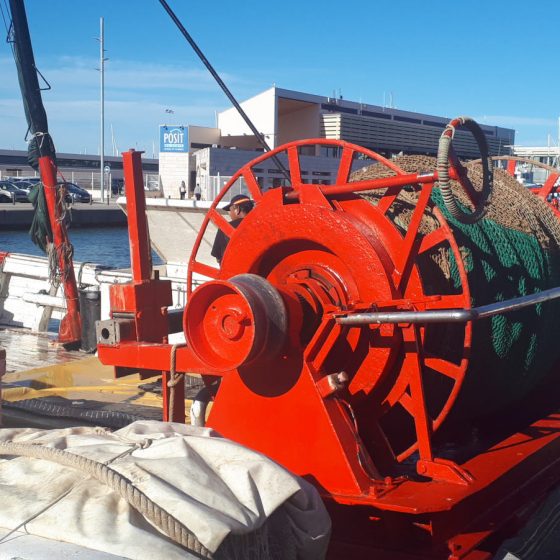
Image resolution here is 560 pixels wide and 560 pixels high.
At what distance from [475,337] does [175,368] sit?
161 centimetres

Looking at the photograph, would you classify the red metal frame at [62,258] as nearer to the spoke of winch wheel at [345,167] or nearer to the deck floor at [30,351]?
the deck floor at [30,351]

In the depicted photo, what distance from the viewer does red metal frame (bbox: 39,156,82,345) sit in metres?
9.77

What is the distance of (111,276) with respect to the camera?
10.5 m

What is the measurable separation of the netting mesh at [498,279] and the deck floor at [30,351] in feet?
16.8

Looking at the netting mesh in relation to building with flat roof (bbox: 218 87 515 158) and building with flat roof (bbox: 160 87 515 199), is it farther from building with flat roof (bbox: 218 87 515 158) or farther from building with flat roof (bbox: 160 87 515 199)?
building with flat roof (bbox: 218 87 515 158)

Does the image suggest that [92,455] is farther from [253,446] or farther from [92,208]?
[92,208]

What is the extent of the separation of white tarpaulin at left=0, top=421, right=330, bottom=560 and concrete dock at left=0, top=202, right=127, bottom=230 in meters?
40.4

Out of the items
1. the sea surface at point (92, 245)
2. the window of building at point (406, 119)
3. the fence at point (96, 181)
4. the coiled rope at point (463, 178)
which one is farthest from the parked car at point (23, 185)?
the coiled rope at point (463, 178)

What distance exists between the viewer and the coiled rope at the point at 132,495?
248 cm

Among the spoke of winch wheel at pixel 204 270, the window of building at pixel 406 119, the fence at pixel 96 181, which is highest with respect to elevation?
the window of building at pixel 406 119

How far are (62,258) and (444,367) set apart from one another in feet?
23.4

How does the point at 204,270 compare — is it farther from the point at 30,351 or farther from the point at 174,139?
the point at 174,139

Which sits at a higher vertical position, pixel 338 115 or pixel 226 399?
pixel 338 115

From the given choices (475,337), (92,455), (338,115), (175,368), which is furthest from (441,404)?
(338,115)
